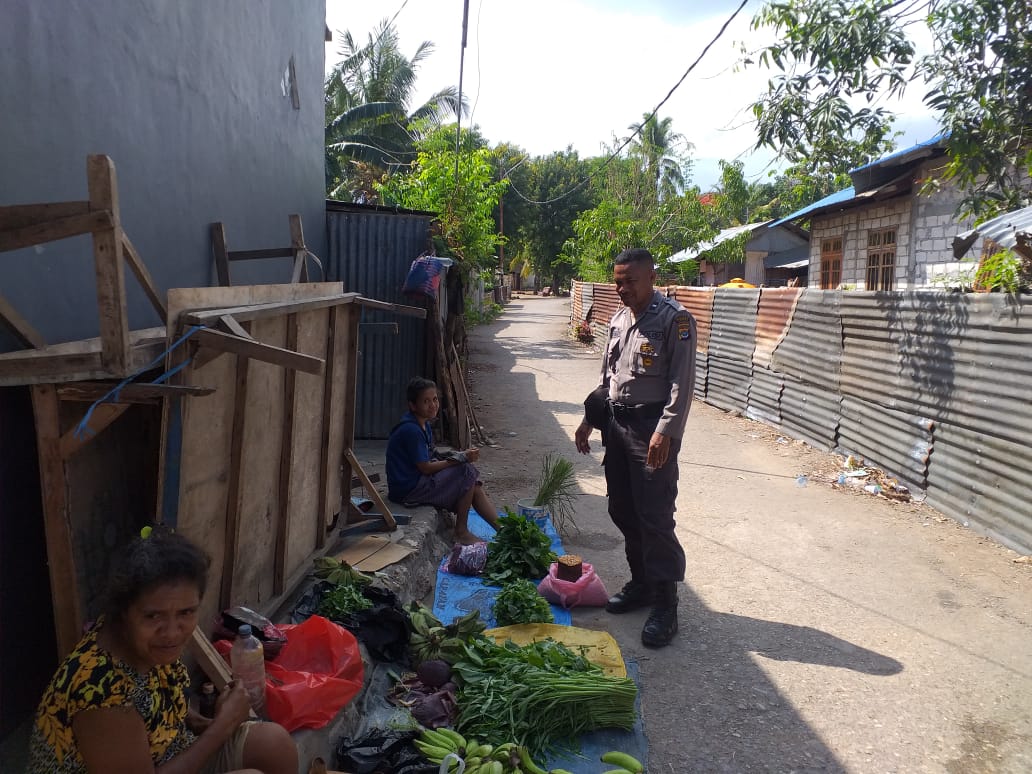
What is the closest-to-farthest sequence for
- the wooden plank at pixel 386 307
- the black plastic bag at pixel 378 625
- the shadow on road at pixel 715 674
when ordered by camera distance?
1. the shadow on road at pixel 715 674
2. the black plastic bag at pixel 378 625
3. the wooden plank at pixel 386 307

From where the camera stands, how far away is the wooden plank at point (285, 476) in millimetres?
3672

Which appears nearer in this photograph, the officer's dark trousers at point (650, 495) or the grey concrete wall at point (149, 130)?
the grey concrete wall at point (149, 130)

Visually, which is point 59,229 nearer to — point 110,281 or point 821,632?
point 110,281

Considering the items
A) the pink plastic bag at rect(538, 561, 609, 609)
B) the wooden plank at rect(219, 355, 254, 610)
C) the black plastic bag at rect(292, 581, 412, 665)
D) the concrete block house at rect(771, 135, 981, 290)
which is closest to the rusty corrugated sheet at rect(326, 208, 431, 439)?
the pink plastic bag at rect(538, 561, 609, 609)

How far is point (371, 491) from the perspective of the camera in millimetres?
4926

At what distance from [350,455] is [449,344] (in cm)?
388

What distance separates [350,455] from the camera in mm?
4926

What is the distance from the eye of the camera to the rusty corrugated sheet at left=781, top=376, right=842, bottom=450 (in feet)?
28.3

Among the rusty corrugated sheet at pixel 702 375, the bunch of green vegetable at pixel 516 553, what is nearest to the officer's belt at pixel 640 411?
the bunch of green vegetable at pixel 516 553

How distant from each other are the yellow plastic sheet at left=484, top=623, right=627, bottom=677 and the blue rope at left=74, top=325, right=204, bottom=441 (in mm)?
2345

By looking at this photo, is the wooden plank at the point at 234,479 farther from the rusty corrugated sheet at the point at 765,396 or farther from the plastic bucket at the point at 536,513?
the rusty corrugated sheet at the point at 765,396

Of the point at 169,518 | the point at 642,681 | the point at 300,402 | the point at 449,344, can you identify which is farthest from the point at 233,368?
the point at 449,344

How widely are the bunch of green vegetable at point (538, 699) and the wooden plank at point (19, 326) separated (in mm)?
2233

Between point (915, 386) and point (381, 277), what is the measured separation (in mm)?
5678
